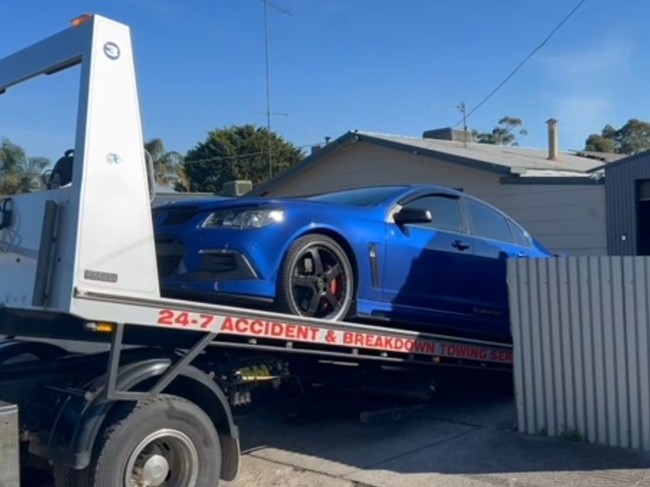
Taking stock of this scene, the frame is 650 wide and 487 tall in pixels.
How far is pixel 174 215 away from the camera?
19.2ft

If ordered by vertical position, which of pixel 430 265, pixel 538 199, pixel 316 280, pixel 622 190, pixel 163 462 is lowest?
pixel 163 462

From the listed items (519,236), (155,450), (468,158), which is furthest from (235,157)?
(155,450)

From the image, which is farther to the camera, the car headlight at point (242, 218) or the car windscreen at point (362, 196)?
the car windscreen at point (362, 196)

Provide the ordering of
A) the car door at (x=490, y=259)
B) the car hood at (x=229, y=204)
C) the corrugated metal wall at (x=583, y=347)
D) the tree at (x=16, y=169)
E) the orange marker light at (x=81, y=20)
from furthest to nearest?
the car door at (x=490, y=259), the corrugated metal wall at (x=583, y=347), the car hood at (x=229, y=204), the tree at (x=16, y=169), the orange marker light at (x=81, y=20)

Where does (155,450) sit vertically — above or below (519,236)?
below

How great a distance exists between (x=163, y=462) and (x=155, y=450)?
0.09 meters

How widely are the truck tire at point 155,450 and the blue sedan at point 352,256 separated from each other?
85 cm

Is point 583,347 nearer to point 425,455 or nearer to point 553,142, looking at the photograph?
point 425,455

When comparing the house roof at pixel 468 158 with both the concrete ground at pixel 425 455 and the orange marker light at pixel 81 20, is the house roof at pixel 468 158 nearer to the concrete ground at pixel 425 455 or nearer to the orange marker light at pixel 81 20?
the concrete ground at pixel 425 455

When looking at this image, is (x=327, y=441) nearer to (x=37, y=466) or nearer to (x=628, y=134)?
(x=37, y=466)

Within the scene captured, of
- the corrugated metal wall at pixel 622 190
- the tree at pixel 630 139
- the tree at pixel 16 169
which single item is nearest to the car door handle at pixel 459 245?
the tree at pixel 16 169

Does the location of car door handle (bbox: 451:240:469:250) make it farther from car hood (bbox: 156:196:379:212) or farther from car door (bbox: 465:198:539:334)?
car hood (bbox: 156:196:379:212)

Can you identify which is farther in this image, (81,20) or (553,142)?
(553,142)

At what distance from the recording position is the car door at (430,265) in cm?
671
